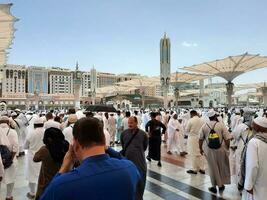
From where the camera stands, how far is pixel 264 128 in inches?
143

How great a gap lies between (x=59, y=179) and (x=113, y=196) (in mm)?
298

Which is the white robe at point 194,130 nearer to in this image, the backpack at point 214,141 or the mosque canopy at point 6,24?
the backpack at point 214,141

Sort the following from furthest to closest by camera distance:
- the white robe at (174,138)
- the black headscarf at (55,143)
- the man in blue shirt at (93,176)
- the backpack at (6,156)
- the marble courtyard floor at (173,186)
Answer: the white robe at (174,138) < the marble courtyard floor at (173,186) < the backpack at (6,156) < the black headscarf at (55,143) < the man in blue shirt at (93,176)

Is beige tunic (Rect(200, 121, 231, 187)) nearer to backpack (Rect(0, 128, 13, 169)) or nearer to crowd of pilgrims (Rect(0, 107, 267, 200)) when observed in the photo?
crowd of pilgrims (Rect(0, 107, 267, 200))

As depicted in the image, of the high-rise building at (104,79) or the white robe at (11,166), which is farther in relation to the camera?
the high-rise building at (104,79)

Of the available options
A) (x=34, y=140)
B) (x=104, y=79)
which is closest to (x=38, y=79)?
(x=104, y=79)

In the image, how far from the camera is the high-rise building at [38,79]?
115125 mm

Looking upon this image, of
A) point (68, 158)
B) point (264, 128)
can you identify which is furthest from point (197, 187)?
point (68, 158)

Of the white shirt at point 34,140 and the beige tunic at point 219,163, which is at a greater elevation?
the white shirt at point 34,140

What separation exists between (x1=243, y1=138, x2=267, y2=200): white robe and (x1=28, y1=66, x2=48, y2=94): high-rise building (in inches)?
4601

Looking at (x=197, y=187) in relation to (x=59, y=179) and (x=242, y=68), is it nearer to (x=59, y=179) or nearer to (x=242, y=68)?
(x=59, y=179)

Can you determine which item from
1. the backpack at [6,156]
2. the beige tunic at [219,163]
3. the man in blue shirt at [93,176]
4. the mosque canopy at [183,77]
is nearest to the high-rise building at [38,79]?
the mosque canopy at [183,77]

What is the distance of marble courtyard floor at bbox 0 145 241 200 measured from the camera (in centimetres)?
579

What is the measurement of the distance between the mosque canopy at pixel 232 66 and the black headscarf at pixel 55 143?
2997 cm
